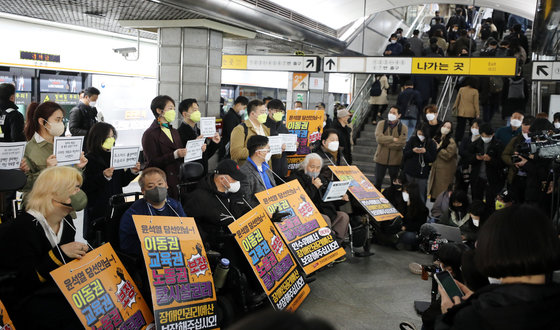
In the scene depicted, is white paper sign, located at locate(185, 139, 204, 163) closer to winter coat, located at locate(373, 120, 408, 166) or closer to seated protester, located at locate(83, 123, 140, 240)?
seated protester, located at locate(83, 123, 140, 240)

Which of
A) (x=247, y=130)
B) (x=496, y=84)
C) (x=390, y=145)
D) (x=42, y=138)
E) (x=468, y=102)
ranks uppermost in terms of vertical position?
(x=496, y=84)

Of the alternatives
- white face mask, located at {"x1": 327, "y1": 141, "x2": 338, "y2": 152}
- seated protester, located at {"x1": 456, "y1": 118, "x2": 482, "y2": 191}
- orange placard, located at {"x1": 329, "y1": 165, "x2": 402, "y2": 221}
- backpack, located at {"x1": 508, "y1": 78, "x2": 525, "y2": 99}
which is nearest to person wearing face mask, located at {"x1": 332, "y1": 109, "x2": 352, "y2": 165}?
white face mask, located at {"x1": 327, "y1": 141, "x2": 338, "y2": 152}

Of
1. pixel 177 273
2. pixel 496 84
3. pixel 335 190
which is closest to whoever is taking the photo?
pixel 177 273

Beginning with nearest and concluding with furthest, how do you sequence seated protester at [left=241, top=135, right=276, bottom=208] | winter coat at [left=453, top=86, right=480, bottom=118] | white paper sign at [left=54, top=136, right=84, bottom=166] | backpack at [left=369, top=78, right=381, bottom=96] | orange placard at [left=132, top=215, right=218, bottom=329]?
orange placard at [left=132, top=215, right=218, bottom=329] < white paper sign at [left=54, top=136, right=84, bottom=166] < seated protester at [left=241, top=135, right=276, bottom=208] < winter coat at [left=453, top=86, right=480, bottom=118] < backpack at [left=369, top=78, right=381, bottom=96]

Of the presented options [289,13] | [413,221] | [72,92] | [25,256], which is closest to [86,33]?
[72,92]

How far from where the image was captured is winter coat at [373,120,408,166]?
27.9 feet

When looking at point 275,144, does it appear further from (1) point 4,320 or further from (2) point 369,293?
(1) point 4,320

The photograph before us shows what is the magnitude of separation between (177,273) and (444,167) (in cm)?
594

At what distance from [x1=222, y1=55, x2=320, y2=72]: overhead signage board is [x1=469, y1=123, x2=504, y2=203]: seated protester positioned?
3.20 meters

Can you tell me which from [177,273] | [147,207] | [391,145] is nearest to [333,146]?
[391,145]

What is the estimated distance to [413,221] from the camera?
6891 mm

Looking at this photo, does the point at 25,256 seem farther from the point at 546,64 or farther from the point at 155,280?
the point at 546,64

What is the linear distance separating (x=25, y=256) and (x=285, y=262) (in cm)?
224

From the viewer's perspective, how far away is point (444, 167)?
8359 millimetres
